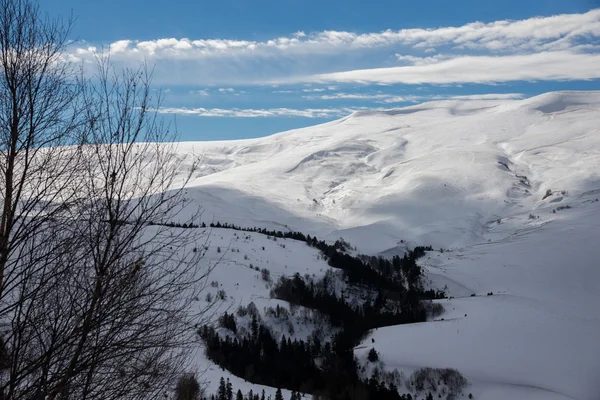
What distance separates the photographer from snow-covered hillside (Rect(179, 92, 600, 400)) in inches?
2009

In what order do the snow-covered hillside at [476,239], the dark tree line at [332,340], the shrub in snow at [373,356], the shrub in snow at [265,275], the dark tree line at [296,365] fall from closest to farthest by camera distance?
the dark tree line at [296,365] → the dark tree line at [332,340] → the shrub in snow at [373,356] → the snow-covered hillside at [476,239] → the shrub in snow at [265,275]

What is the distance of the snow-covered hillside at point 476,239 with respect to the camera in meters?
51.0

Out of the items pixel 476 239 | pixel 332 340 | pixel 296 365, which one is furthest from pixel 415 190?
pixel 296 365

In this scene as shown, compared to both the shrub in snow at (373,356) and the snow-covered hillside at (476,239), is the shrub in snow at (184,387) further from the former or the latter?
the shrub in snow at (373,356)

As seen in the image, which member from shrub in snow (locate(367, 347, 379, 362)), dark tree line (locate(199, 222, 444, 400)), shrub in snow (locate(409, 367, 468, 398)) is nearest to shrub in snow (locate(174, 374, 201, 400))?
dark tree line (locate(199, 222, 444, 400))

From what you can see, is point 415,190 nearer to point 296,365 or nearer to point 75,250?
point 296,365

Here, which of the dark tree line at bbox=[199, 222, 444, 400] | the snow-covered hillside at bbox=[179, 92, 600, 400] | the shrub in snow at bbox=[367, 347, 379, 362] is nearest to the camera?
the dark tree line at bbox=[199, 222, 444, 400]

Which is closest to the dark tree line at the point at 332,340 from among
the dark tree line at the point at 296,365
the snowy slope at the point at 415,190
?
the dark tree line at the point at 296,365

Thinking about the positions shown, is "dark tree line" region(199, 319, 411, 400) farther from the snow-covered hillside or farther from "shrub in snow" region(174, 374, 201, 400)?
"shrub in snow" region(174, 374, 201, 400)

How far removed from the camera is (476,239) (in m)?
120

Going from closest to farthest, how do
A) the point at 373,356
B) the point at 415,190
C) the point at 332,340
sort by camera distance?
the point at 373,356 → the point at 332,340 → the point at 415,190

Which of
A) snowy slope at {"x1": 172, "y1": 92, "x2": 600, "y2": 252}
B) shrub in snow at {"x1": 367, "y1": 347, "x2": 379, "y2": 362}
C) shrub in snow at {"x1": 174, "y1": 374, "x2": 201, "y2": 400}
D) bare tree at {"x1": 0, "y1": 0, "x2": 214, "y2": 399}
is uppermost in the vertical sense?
bare tree at {"x1": 0, "y1": 0, "x2": 214, "y2": 399}

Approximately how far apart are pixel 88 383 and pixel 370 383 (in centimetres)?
4123

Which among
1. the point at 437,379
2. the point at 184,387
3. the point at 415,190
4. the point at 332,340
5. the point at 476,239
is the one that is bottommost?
the point at 476,239
